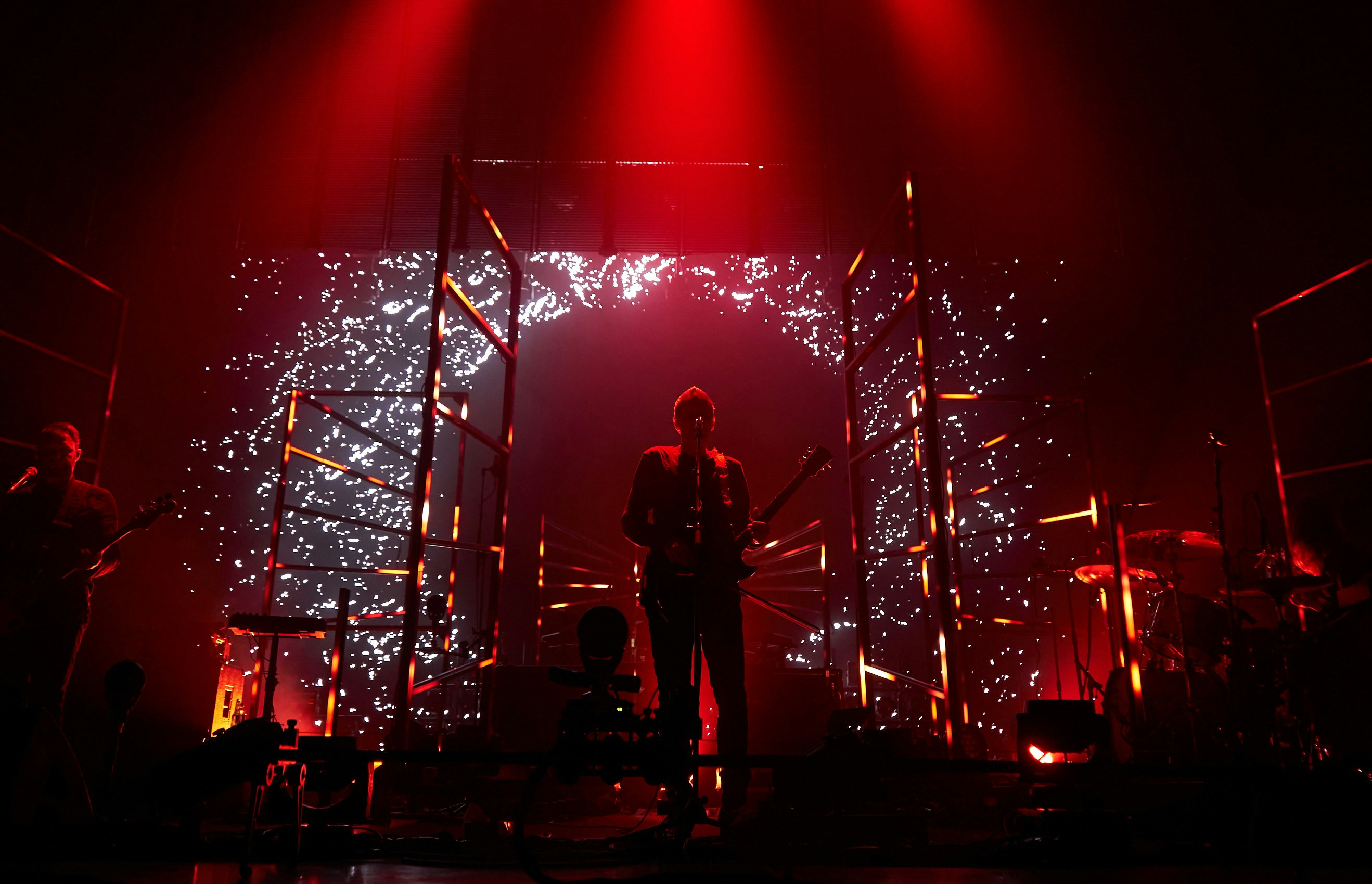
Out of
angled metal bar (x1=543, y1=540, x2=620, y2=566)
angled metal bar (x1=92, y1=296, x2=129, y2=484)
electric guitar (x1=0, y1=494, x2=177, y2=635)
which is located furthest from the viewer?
angled metal bar (x1=543, y1=540, x2=620, y2=566)

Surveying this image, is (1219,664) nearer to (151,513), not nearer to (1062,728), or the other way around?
(1062,728)

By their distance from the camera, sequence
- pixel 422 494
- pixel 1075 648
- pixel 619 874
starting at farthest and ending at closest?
pixel 1075 648
pixel 422 494
pixel 619 874

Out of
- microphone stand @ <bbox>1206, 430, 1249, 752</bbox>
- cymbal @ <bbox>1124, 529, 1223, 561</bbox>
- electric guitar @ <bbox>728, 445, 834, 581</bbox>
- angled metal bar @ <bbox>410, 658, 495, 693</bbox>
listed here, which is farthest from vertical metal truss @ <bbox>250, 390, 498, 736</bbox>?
cymbal @ <bbox>1124, 529, 1223, 561</bbox>

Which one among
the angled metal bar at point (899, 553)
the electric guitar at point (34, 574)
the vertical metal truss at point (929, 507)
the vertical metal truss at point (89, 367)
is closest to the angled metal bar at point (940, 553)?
the vertical metal truss at point (929, 507)

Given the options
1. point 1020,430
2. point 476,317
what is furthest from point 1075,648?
point 476,317

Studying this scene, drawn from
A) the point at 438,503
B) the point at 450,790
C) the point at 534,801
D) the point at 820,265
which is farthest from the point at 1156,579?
the point at 438,503

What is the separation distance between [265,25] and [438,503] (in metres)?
4.70

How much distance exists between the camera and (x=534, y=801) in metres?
3.95

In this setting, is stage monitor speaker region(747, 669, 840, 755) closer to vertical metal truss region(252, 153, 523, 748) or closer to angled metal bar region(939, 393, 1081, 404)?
vertical metal truss region(252, 153, 523, 748)

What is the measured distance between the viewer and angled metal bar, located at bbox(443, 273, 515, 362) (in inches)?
152

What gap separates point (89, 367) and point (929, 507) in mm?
4711

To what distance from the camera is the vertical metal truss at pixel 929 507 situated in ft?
10.4

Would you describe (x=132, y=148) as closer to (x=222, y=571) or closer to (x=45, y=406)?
(x=45, y=406)

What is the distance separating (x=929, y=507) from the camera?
3596 mm
